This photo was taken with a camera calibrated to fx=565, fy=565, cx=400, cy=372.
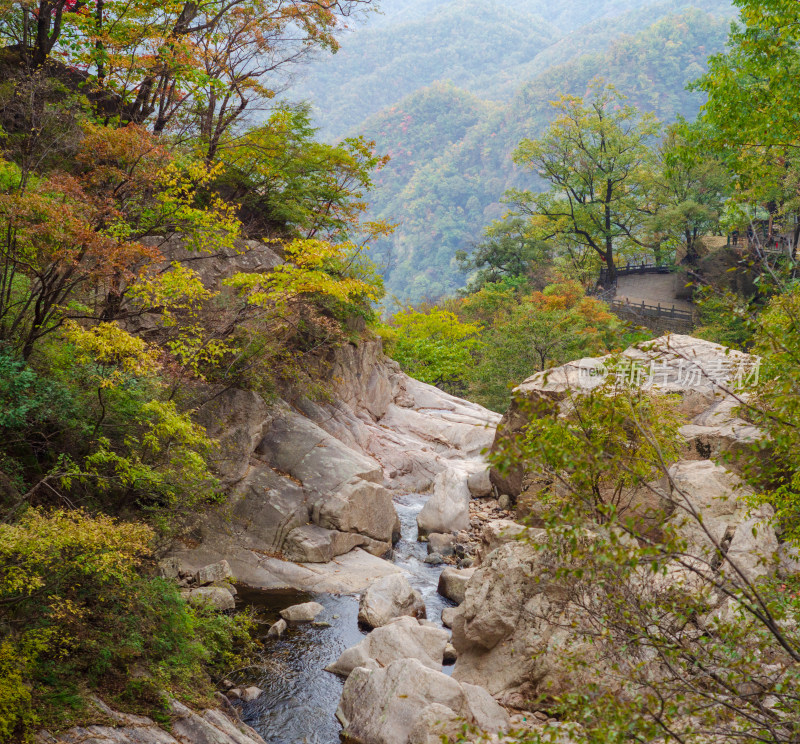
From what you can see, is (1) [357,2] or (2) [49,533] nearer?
(2) [49,533]

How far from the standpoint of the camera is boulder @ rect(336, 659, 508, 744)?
7.01 meters

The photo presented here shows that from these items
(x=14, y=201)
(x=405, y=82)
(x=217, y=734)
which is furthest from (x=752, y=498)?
(x=405, y=82)

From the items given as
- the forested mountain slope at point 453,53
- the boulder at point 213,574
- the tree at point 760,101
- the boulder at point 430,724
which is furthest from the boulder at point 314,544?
the forested mountain slope at point 453,53

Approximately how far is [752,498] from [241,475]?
10.6 meters

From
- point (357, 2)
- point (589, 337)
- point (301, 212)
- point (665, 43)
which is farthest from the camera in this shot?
point (665, 43)

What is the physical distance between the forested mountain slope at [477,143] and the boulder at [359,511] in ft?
205

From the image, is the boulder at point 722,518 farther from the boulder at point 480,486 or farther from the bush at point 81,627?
the boulder at point 480,486

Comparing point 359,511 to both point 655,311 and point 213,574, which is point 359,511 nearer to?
point 213,574

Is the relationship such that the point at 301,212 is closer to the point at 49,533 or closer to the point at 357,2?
the point at 357,2

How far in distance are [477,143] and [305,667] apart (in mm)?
97225

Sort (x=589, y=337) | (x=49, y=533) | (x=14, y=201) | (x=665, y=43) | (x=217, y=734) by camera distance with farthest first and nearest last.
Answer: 1. (x=665, y=43)
2. (x=589, y=337)
3. (x=14, y=201)
4. (x=217, y=734)
5. (x=49, y=533)

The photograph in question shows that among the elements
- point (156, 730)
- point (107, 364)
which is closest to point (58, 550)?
point (156, 730)

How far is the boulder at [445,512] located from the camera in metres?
16.1

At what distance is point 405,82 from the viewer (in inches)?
5305
